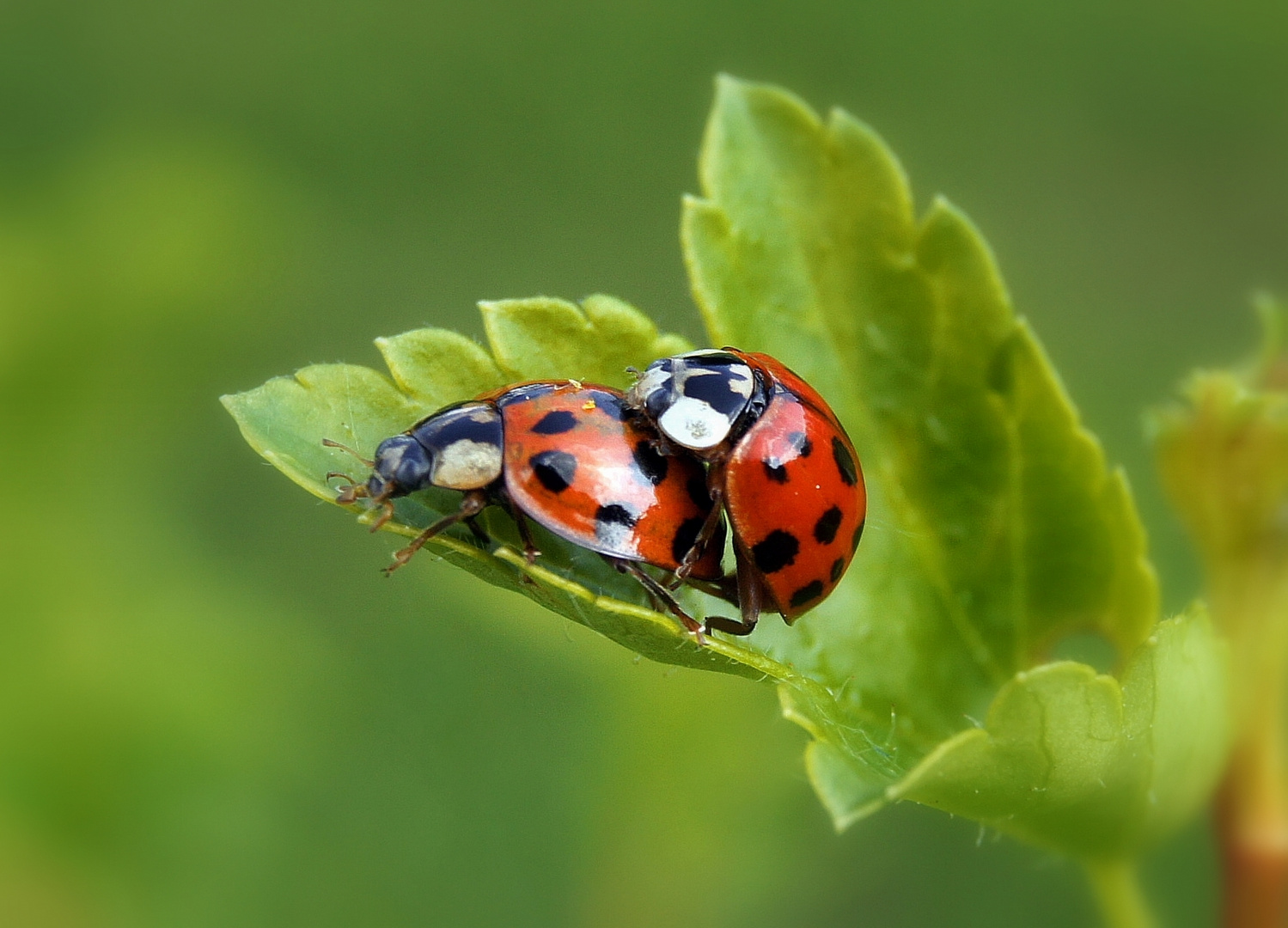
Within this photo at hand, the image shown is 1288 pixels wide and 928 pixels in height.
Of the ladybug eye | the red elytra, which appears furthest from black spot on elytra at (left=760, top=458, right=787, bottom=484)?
the ladybug eye

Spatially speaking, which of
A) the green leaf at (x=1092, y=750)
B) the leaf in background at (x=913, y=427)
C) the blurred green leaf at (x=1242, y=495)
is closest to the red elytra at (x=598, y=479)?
the leaf in background at (x=913, y=427)

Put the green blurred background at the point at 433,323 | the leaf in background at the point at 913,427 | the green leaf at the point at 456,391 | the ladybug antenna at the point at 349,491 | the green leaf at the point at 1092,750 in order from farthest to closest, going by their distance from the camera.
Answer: the green blurred background at the point at 433,323, the leaf in background at the point at 913,427, the ladybug antenna at the point at 349,491, the green leaf at the point at 456,391, the green leaf at the point at 1092,750

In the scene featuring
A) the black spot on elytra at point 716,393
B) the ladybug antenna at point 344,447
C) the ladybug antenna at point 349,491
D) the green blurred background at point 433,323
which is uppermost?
the ladybug antenna at point 344,447

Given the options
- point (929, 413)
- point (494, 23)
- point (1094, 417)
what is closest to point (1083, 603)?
point (929, 413)

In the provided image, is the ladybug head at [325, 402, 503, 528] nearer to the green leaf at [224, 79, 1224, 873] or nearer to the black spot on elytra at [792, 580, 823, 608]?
the green leaf at [224, 79, 1224, 873]

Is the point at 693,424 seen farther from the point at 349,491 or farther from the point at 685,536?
the point at 349,491

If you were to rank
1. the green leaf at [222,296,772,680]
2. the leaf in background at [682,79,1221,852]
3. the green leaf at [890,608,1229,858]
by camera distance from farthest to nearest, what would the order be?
the leaf in background at [682,79,1221,852]
the green leaf at [222,296,772,680]
the green leaf at [890,608,1229,858]

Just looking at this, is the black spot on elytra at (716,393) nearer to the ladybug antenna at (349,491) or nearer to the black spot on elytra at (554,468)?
the black spot on elytra at (554,468)

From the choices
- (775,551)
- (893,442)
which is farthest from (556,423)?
(893,442)

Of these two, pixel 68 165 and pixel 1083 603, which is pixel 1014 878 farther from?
pixel 68 165
